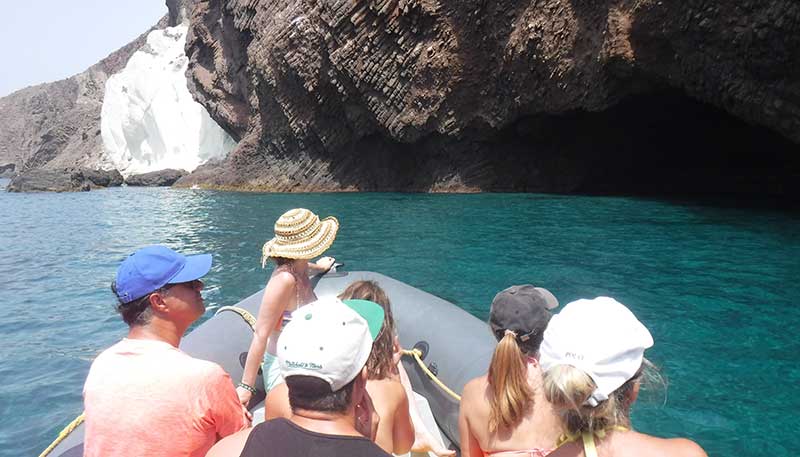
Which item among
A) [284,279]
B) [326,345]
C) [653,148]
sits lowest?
[653,148]

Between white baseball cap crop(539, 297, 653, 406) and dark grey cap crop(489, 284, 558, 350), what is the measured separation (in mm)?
544

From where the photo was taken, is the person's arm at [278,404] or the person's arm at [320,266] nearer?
the person's arm at [278,404]

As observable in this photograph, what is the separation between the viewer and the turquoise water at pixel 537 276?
4.71 meters

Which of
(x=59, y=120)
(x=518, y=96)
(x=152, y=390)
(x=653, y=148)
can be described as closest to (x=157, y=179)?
(x=518, y=96)

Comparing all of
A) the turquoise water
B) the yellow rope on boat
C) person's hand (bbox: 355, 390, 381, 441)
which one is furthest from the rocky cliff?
person's hand (bbox: 355, 390, 381, 441)

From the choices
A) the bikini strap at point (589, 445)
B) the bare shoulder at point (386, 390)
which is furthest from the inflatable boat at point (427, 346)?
the bikini strap at point (589, 445)

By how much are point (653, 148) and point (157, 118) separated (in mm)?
34928

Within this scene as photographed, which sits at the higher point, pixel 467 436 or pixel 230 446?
pixel 230 446

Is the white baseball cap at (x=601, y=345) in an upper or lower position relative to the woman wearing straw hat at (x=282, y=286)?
upper

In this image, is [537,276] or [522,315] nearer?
[522,315]

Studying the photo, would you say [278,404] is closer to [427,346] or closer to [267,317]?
[267,317]

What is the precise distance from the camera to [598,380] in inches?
67.4

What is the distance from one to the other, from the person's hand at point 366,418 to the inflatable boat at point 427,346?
1374mm

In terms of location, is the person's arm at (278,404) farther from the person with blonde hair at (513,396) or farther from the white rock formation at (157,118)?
the white rock formation at (157,118)
